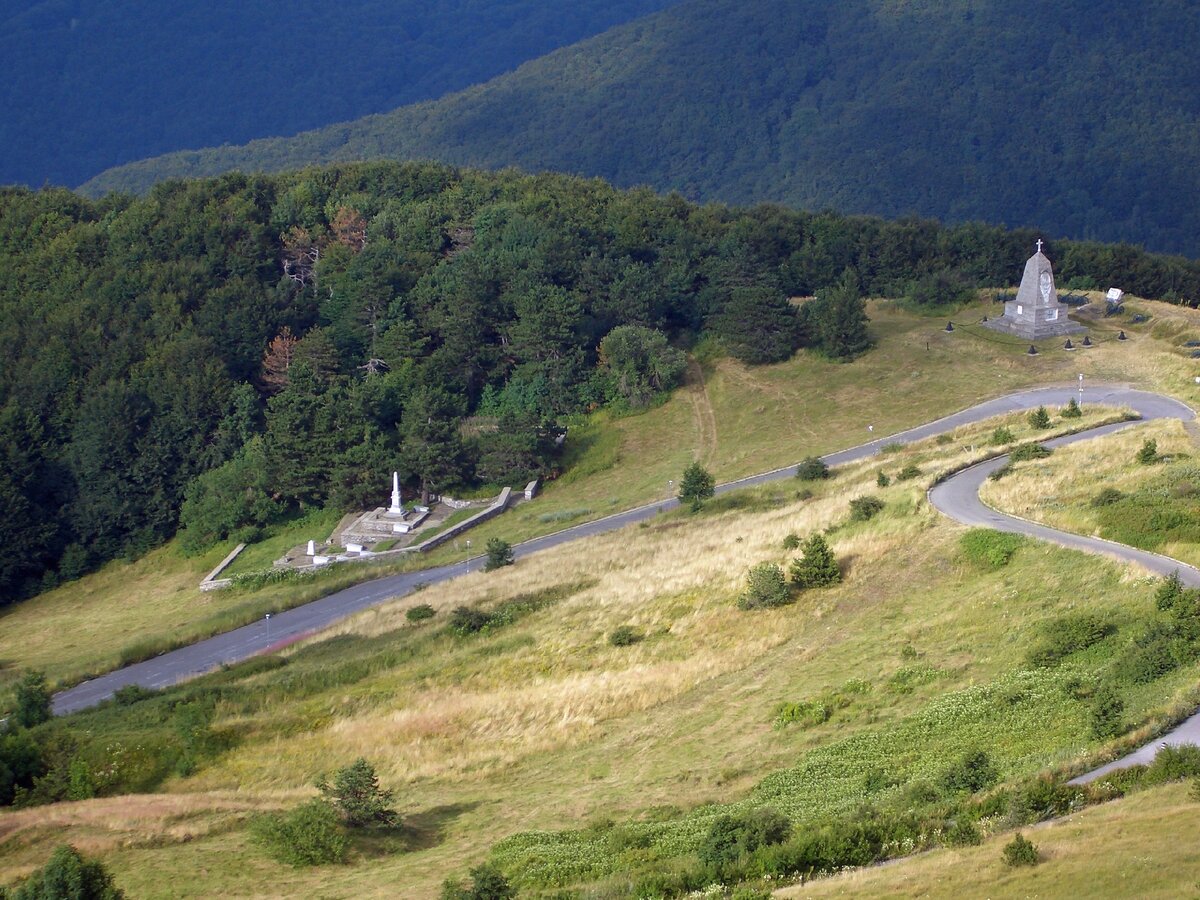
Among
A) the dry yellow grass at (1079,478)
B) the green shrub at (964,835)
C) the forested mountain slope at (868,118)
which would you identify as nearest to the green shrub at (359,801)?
the green shrub at (964,835)

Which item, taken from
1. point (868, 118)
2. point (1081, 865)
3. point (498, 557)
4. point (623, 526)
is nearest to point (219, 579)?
point (498, 557)

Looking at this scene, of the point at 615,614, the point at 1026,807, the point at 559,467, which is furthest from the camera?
the point at 559,467

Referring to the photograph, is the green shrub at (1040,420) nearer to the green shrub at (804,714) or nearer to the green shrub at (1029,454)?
the green shrub at (1029,454)

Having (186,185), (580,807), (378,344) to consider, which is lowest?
(580,807)

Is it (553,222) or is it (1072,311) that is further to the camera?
(553,222)

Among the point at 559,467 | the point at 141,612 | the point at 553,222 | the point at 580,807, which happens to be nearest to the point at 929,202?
the point at 553,222

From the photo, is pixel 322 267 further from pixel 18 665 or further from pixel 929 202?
pixel 929 202
